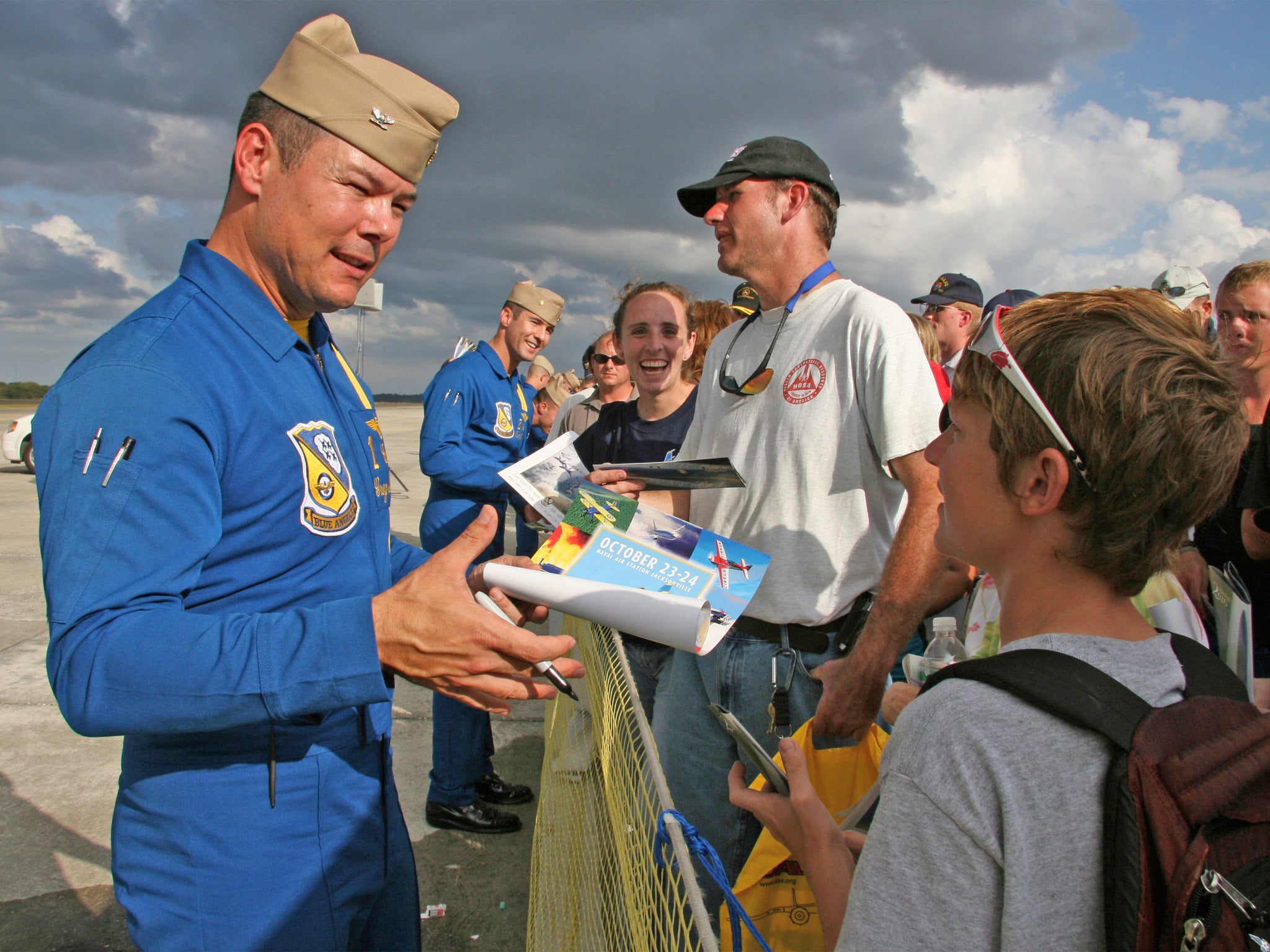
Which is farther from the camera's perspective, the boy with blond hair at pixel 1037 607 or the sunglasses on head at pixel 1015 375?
the sunglasses on head at pixel 1015 375

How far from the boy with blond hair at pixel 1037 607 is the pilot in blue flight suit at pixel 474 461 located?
2.36 metres

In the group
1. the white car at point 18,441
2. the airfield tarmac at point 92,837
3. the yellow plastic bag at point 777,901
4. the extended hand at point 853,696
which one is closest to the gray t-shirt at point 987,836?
the yellow plastic bag at point 777,901

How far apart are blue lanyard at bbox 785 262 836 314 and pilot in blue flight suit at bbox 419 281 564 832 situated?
156cm

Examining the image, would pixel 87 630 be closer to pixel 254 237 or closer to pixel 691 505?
pixel 254 237

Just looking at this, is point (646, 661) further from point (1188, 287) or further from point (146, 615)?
point (1188, 287)

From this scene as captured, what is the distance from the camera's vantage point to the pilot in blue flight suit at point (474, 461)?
11.8ft

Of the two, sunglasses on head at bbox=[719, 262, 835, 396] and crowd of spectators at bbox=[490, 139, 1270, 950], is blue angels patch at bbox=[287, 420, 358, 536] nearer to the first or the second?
crowd of spectators at bbox=[490, 139, 1270, 950]

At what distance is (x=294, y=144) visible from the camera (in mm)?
1471

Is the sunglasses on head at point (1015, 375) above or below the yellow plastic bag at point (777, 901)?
above

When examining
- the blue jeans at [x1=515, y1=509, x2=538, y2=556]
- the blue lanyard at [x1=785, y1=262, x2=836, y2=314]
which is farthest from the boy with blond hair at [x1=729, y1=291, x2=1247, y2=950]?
the blue jeans at [x1=515, y1=509, x2=538, y2=556]

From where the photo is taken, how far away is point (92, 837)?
11.3ft

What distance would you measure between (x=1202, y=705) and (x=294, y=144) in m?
1.68

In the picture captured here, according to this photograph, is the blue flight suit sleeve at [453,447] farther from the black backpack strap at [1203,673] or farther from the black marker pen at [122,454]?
the black backpack strap at [1203,673]

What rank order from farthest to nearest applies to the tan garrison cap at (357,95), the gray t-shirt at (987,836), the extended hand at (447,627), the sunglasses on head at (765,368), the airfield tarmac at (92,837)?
the airfield tarmac at (92,837)
the sunglasses on head at (765,368)
the tan garrison cap at (357,95)
the extended hand at (447,627)
the gray t-shirt at (987,836)
